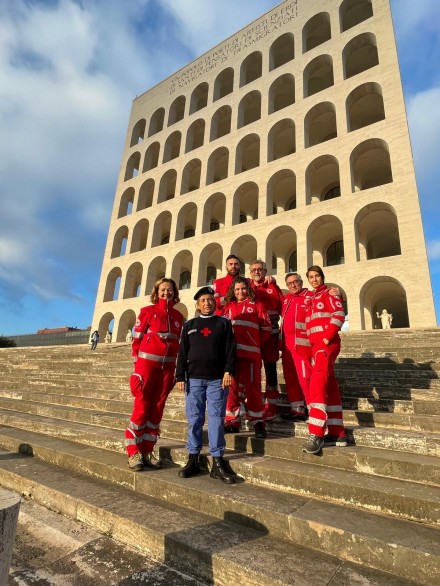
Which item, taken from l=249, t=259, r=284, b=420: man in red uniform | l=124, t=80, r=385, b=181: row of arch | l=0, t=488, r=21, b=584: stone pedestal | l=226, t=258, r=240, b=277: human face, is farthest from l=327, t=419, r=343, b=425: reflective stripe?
l=124, t=80, r=385, b=181: row of arch

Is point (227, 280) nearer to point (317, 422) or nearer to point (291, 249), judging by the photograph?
point (317, 422)

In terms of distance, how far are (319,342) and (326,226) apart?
19.5 metres

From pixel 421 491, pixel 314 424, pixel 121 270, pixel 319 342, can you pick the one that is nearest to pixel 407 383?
pixel 319 342

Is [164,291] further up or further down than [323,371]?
further up

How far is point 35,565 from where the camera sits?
2395mm

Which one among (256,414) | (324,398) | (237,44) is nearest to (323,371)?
(324,398)

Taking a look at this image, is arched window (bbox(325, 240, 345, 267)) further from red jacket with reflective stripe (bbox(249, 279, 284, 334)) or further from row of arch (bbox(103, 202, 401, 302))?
red jacket with reflective stripe (bbox(249, 279, 284, 334))

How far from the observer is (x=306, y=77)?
76.9 feet

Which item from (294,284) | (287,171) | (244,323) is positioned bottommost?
(244,323)

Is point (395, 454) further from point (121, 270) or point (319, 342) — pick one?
point (121, 270)

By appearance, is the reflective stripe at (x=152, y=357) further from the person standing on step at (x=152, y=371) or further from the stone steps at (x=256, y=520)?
the stone steps at (x=256, y=520)

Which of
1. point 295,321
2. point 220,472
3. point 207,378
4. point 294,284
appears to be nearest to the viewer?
point 220,472

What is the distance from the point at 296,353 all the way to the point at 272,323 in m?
0.90

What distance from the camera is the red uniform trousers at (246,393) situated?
4.33 m
